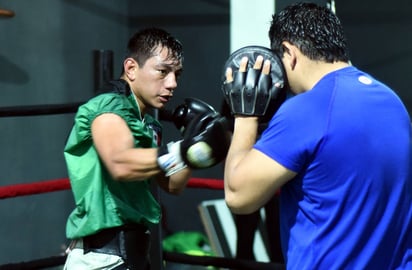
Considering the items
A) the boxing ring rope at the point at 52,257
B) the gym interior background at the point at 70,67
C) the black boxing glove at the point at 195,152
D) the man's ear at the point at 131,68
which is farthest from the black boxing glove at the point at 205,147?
the gym interior background at the point at 70,67

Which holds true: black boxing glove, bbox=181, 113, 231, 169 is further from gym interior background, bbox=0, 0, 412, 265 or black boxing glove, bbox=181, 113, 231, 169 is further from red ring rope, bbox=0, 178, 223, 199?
gym interior background, bbox=0, 0, 412, 265

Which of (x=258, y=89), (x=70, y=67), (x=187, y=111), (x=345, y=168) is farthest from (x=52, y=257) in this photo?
(x=70, y=67)

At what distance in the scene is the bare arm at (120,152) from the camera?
1906mm

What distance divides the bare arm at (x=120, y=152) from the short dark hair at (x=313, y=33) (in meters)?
0.41

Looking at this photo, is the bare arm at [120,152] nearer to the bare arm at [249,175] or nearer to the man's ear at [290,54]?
the bare arm at [249,175]

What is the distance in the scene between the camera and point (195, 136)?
1.95 meters

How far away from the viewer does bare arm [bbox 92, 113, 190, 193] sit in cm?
191

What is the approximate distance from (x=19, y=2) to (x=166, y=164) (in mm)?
2552

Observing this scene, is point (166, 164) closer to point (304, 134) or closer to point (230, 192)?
point (230, 192)

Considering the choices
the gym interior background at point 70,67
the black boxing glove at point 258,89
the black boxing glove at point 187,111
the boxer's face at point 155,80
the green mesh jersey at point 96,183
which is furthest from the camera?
the gym interior background at point 70,67

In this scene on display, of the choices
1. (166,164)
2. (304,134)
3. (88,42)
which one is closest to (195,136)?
(166,164)

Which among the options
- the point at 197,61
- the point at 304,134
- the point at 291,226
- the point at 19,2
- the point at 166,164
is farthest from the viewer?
the point at 197,61

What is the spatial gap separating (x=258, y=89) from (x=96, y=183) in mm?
520

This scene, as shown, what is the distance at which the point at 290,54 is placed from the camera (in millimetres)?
1715
